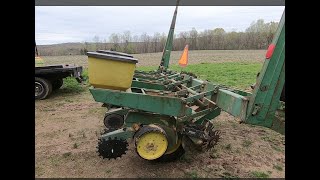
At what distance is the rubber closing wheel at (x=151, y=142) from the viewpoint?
3.04 m

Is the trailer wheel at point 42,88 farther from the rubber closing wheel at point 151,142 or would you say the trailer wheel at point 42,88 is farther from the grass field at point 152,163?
the rubber closing wheel at point 151,142

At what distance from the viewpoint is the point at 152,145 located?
3.08 m

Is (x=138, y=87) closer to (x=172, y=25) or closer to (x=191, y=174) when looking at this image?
(x=191, y=174)

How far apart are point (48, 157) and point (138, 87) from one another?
1.64 metres

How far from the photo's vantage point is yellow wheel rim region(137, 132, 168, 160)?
3.05 m

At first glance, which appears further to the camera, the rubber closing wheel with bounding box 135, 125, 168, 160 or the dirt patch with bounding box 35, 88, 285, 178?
the dirt patch with bounding box 35, 88, 285, 178

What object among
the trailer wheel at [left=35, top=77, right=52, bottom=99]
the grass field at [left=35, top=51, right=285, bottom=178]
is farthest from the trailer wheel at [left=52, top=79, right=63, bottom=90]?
the grass field at [left=35, top=51, right=285, bottom=178]

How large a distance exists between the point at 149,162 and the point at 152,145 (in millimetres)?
661

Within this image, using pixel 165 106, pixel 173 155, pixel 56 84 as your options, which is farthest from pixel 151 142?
pixel 56 84

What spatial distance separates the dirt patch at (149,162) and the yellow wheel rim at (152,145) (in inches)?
16.5

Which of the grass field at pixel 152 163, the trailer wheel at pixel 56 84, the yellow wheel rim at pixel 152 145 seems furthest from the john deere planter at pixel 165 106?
the trailer wheel at pixel 56 84

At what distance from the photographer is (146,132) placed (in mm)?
3049

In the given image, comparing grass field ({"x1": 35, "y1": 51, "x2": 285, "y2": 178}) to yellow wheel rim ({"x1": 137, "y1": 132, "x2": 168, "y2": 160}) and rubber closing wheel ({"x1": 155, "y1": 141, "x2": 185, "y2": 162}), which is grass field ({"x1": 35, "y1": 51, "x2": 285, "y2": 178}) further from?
yellow wheel rim ({"x1": 137, "y1": 132, "x2": 168, "y2": 160})

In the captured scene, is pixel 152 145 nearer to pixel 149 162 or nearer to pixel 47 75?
pixel 149 162
